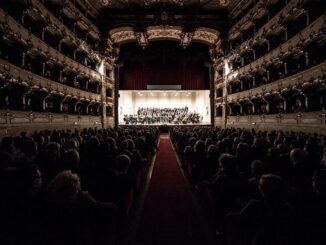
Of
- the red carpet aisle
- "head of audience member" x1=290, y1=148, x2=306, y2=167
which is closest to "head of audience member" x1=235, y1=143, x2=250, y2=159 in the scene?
"head of audience member" x1=290, y1=148, x2=306, y2=167

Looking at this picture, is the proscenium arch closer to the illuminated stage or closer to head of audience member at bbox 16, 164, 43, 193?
the illuminated stage

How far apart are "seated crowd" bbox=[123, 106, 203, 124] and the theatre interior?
0.46ft

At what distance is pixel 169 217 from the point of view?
3824 millimetres

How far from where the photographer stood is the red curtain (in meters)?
24.1

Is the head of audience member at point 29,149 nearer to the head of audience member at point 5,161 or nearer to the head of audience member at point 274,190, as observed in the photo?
the head of audience member at point 5,161

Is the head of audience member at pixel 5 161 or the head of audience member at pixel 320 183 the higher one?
the head of audience member at pixel 5 161

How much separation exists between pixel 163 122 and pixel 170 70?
4.94m

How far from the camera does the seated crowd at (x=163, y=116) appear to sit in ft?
79.8

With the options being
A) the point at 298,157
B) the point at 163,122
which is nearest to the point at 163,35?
the point at 163,122

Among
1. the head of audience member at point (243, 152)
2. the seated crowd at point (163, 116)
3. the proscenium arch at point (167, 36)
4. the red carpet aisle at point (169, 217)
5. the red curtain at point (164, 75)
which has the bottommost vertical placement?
the red carpet aisle at point (169, 217)

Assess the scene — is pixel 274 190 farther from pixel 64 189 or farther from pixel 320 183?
pixel 64 189

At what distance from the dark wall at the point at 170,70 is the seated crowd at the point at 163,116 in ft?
8.94

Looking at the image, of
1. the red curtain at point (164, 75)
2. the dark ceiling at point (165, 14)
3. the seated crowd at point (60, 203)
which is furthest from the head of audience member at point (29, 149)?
the red curtain at point (164, 75)

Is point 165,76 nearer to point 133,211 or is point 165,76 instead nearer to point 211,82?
point 211,82
